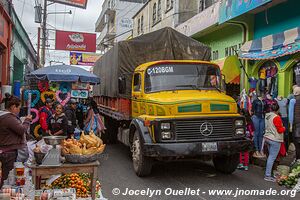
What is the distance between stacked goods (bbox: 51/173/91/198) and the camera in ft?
14.7

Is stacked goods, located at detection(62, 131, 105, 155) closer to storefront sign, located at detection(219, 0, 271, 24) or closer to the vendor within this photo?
the vendor

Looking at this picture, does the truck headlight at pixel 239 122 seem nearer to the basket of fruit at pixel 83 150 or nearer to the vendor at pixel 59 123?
the basket of fruit at pixel 83 150

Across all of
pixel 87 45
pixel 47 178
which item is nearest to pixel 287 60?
pixel 47 178

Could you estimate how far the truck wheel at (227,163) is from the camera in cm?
728

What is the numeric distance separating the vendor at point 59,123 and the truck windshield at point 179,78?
2142 millimetres

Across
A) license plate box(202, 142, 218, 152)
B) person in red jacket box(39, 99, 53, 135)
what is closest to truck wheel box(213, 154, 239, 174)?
license plate box(202, 142, 218, 152)

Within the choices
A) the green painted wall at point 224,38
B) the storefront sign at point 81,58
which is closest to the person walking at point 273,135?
the green painted wall at point 224,38

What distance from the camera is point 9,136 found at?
4.59 meters

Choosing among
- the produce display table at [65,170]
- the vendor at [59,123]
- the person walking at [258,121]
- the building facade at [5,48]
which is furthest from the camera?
the building facade at [5,48]

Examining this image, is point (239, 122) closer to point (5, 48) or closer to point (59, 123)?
point (59, 123)

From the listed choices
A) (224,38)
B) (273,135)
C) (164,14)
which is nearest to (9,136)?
(273,135)

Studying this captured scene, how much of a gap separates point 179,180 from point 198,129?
1275 millimetres

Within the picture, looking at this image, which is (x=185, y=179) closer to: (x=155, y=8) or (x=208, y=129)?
(x=208, y=129)

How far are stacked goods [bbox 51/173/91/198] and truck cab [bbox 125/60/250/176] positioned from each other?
200 cm
